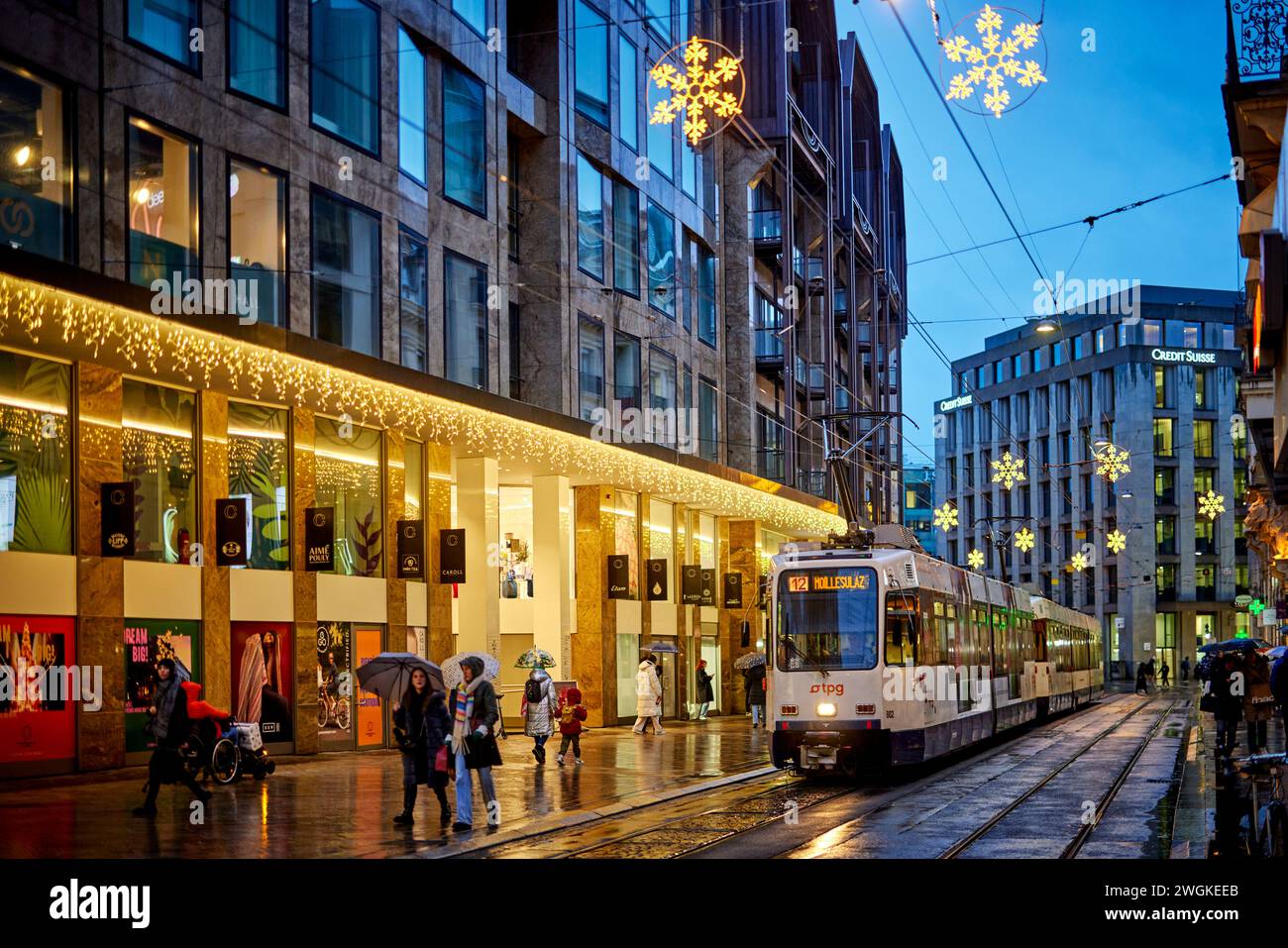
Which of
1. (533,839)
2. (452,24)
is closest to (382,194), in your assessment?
(452,24)

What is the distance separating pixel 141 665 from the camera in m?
23.0

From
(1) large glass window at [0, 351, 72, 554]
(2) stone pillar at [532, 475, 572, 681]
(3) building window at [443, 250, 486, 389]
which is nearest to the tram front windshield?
(1) large glass window at [0, 351, 72, 554]

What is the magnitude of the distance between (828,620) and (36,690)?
10.9 meters

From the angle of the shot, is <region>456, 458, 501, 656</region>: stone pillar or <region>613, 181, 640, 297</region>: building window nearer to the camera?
<region>456, 458, 501, 656</region>: stone pillar

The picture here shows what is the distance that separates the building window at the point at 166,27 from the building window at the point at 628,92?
17.5 m

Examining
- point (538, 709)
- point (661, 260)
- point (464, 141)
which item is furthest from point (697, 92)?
point (538, 709)

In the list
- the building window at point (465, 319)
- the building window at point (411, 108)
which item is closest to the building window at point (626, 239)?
the building window at point (465, 319)

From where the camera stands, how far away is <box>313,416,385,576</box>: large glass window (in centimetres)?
2808

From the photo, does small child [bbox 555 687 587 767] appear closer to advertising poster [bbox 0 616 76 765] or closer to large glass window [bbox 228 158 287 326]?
advertising poster [bbox 0 616 76 765]

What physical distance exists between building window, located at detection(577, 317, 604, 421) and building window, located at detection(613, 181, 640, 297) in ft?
6.69

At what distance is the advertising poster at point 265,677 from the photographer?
23.5 meters

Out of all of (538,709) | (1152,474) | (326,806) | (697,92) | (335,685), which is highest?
(697,92)

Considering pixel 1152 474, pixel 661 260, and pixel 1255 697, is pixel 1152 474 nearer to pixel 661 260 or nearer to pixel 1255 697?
pixel 661 260
